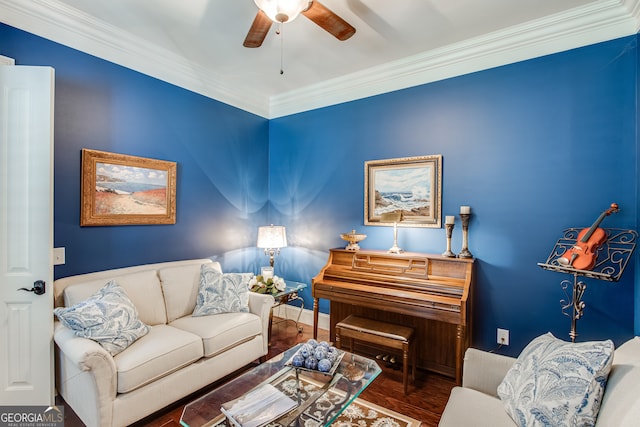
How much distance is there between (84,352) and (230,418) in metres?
1.00

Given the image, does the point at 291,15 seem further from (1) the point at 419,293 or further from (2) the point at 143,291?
(2) the point at 143,291

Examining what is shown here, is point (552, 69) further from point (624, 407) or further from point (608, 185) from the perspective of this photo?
point (624, 407)

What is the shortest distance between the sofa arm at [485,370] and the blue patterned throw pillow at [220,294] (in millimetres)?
1909

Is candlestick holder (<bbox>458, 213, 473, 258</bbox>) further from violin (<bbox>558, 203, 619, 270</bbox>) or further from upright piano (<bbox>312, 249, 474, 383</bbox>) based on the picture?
violin (<bbox>558, 203, 619, 270</bbox>)

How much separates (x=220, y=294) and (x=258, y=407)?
145cm

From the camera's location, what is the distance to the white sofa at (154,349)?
1.87m

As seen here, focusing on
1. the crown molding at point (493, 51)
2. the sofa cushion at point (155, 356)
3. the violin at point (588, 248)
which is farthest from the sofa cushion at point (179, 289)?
the violin at point (588, 248)

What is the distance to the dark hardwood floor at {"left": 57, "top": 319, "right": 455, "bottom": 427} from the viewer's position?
6.91 ft

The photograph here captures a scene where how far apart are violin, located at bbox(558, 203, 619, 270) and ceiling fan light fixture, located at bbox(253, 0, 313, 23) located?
230cm

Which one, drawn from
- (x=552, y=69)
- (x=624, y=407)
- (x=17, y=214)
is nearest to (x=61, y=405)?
(x=17, y=214)

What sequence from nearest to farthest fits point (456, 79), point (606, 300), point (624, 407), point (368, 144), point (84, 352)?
point (624, 407) < point (84, 352) < point (606, 300) < point (456, 79) < point (368, 144)

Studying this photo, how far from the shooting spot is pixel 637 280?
85.5 inches

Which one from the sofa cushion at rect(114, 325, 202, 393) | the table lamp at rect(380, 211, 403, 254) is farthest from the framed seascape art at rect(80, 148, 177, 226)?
the table lamp at rect(380, 211, 403, 254)

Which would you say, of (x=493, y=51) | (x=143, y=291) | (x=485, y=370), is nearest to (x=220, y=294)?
(x=143, y=291)
